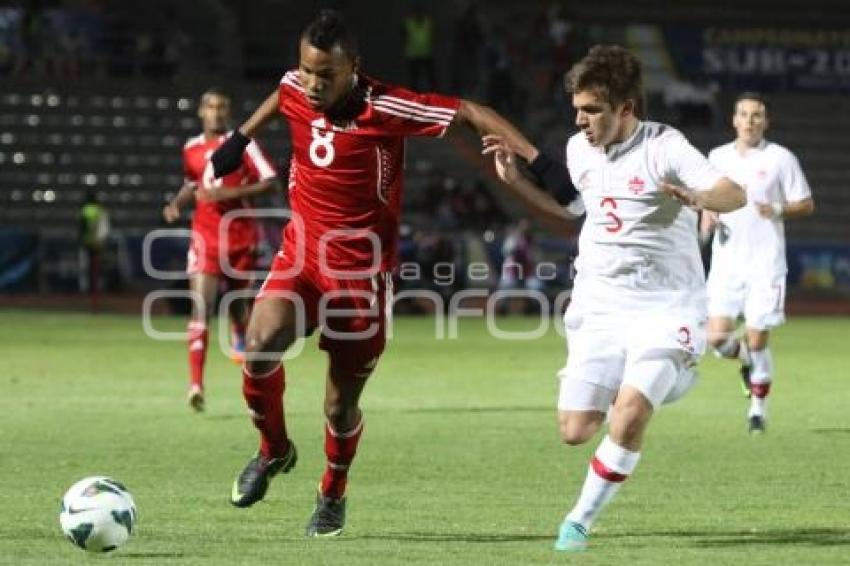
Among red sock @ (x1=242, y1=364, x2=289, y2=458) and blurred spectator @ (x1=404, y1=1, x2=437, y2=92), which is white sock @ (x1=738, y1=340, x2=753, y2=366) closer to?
red sock @ (x1=242, y1=364, x2=289, y2=458)

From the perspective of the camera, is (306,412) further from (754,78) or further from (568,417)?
(754,78)

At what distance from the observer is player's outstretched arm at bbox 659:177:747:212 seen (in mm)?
8562

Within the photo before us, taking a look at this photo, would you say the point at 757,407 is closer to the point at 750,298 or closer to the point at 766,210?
the point at 750,298

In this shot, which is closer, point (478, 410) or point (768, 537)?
point (768, 537)

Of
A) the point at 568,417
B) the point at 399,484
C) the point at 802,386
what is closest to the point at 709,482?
the point at 399,484

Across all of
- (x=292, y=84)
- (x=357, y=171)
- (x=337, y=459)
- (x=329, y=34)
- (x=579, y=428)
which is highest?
(x=329, y=34)

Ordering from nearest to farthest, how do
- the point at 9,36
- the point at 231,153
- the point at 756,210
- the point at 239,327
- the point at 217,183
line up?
the point at 231,153 → the point at 756,210 → the point at 217,183 → the point at 239,327 → the point at 9,36

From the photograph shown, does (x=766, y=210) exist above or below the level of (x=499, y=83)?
above

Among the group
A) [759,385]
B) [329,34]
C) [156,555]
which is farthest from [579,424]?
[759,385]

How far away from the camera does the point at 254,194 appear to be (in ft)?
51.7

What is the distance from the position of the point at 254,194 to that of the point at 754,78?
81.7 feet

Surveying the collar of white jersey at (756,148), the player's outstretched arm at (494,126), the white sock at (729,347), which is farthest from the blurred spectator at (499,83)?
the player's outstretched arm at (494,126)

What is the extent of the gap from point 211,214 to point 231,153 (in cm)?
714

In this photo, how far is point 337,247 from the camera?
9508mm
